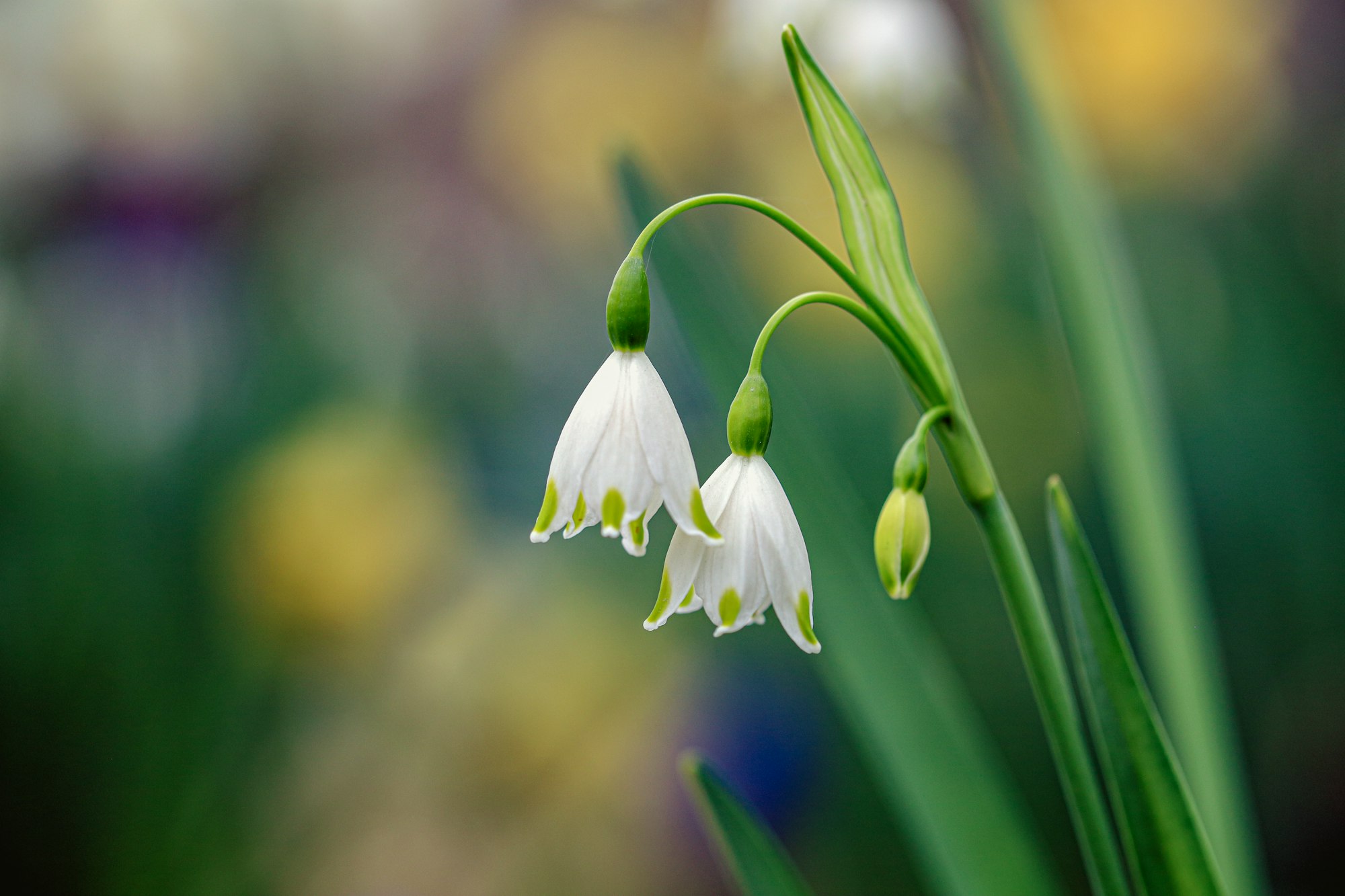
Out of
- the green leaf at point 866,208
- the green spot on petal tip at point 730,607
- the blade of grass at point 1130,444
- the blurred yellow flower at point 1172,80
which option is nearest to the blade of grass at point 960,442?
the green leaf at point 866,208

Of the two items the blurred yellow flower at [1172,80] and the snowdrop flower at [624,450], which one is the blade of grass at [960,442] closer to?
the snowdrop flower at [624,450]

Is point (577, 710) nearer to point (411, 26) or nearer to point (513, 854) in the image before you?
point (513, 854)

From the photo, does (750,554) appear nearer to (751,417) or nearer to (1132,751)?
(751,417)

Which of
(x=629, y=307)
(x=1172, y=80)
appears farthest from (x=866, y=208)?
(x=1172, y=80)

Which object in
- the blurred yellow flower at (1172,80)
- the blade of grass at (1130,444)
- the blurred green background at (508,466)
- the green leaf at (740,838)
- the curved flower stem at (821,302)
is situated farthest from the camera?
the blurred yellow flower at (1172,80)

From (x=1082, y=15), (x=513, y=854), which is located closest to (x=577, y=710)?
(x=513, y=854)
